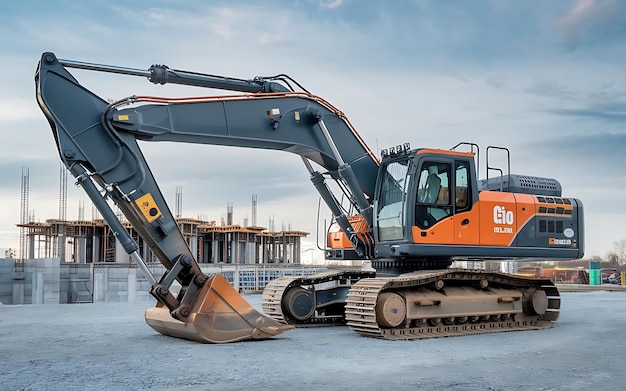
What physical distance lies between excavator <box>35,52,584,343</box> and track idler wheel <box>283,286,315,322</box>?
0.02 meters

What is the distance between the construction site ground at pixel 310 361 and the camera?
22.2 feet

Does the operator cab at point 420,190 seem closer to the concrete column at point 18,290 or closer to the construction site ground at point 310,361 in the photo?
the construction site ground at point 310,361

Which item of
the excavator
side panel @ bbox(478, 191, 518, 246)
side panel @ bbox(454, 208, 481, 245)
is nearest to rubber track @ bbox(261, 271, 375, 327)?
the excavator

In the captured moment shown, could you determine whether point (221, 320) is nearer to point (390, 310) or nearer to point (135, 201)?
point (135, 201)

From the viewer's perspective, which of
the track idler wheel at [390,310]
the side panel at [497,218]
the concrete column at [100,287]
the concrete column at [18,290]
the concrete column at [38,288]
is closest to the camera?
the track idler wheel at [390,310]

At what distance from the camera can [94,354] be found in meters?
8.77

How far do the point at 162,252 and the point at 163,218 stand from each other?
1.67 feet

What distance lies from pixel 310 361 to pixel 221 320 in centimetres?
200

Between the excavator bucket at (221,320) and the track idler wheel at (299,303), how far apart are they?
7.72 feet

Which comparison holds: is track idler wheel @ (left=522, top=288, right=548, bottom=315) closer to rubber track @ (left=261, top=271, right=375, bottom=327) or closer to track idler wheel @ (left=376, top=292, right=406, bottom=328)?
track idler wheel @ (left=376, top=292, right=406, bottom=328)

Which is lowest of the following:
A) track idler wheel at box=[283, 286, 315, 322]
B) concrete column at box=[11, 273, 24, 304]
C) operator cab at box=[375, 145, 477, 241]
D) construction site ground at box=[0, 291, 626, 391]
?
concrete column at box=[11, 273, 24, 304]

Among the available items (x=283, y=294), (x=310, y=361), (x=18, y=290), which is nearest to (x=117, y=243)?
(x=18, y=290)

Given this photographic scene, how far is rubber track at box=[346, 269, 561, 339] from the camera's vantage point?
10.6m

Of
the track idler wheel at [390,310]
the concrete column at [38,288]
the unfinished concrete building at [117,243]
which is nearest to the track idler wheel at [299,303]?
the track idler wheel at [390,310]
